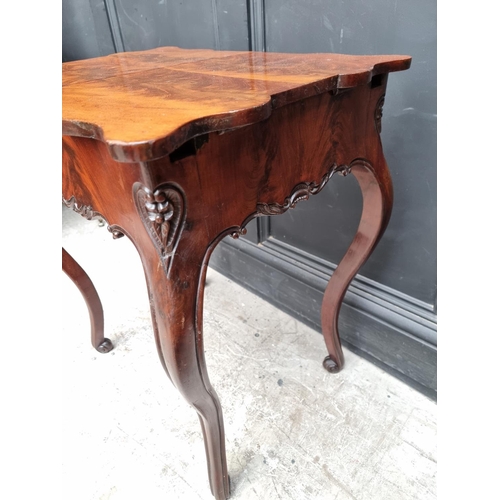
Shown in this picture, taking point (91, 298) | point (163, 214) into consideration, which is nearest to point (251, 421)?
point (91, 298)

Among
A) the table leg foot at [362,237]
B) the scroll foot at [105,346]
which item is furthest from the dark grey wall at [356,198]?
the scroll foot at [105,346]

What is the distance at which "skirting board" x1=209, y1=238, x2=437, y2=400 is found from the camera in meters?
0.88

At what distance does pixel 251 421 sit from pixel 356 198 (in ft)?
1.80

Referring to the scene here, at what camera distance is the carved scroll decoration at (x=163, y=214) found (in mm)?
394

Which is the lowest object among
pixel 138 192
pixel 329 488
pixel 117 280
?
pixel 329 488

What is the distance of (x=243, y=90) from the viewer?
47cm

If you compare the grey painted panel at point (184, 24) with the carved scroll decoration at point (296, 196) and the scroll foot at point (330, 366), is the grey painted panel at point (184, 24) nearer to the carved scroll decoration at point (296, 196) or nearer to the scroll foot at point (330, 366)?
the carved scroll decoration at point (296, 196)

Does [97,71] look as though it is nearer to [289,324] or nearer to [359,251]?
[359,251]

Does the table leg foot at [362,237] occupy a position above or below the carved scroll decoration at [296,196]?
below

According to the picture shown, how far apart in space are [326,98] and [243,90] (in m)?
0.12

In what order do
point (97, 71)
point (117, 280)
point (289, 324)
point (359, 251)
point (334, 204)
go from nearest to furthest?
1. point (97, 71)
2. point (359, 251)
3. point (334, 204)
4. point (289, 324)
5. point (117, 280)

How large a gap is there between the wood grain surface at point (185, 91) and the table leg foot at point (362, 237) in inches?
6.6

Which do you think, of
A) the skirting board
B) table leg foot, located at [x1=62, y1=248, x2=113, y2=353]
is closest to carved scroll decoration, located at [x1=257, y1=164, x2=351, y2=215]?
the skirting board
